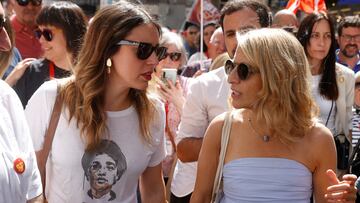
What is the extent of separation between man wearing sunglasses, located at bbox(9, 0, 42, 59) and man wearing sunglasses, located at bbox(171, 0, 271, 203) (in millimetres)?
2465

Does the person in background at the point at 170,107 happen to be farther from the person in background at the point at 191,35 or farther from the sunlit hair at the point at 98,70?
the person in background at the point at 191,35

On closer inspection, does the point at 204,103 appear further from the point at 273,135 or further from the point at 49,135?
the point at 49,135

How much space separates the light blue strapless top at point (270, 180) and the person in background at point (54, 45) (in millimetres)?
1873

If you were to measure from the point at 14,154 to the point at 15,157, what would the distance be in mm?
12

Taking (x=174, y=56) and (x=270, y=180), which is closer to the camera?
(x=270, y=180)

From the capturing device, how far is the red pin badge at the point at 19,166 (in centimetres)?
229

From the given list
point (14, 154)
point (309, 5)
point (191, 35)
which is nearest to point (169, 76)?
point (14, 154)

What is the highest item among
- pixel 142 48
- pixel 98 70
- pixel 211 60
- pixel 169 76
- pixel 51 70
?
pixel 142 48

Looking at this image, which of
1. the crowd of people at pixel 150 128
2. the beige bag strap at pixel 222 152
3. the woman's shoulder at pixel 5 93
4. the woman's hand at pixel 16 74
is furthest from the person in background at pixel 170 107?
the woman's shoulder at pixel 5 93

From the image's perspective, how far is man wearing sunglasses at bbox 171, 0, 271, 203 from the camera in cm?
339

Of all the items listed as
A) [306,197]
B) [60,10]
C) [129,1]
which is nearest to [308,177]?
[306,197]

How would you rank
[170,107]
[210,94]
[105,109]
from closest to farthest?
[105,109] < [210,94] < [170,107]

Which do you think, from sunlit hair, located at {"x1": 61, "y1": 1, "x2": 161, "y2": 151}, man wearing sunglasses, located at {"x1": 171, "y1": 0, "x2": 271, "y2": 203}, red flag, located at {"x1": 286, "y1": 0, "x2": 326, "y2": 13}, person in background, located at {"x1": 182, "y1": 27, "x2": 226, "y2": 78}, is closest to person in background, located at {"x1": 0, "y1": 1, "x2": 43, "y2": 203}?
sunlit hair, located at {"x1": 61, "y1": 1, "x2": 161, "y2": 151}

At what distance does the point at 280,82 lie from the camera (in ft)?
8.59
